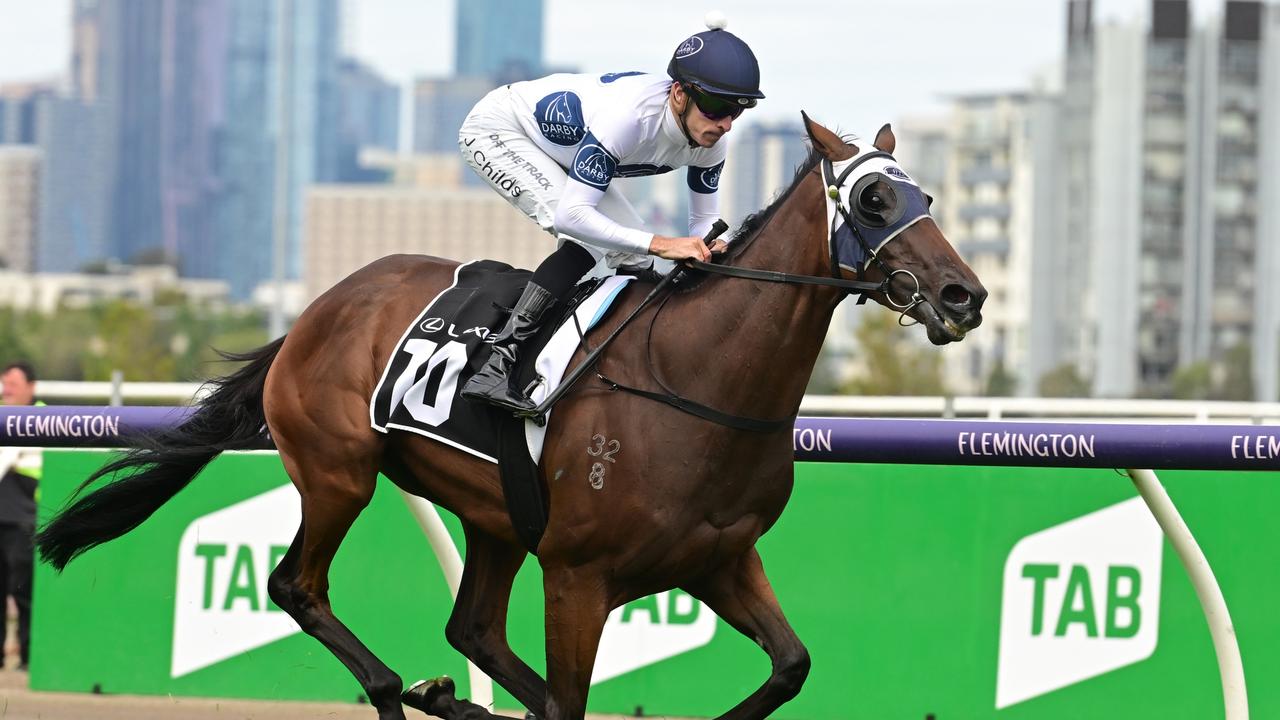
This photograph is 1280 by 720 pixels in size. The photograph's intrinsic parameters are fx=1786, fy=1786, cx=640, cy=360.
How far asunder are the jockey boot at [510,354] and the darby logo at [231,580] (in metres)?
2.47

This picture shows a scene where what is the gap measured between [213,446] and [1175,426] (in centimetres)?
309

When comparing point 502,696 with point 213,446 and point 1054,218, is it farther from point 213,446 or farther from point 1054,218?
point 1054,218

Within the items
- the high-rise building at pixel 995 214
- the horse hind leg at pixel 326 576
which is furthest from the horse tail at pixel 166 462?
the high-rise building at pixel 995 214

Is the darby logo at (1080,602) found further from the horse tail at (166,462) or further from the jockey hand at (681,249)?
the horse tail at (166,462)

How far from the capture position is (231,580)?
287 inches

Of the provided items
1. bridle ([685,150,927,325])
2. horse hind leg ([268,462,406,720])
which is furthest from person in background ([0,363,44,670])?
bridle ([685,150,927,325])

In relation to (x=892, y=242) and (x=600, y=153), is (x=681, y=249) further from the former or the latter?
(x=892, y=242)

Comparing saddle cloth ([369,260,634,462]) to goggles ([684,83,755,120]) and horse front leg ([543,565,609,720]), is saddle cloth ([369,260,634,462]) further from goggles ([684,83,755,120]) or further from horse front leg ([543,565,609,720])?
goggles ([684,83,755,120])

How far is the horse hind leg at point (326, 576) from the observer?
5.43 meters

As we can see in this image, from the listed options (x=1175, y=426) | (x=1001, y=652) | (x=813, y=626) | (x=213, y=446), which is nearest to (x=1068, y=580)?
(x=1001, y=652)

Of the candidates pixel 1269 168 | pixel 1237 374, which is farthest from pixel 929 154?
pixel 1237 374

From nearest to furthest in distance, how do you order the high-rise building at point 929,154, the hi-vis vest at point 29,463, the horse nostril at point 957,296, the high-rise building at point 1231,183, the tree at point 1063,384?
1. the horse nostril at point 957,296
2. the hi-vis vest at point 29,463
3. the tree at point 1063,384
4. the high-rise building at point 1231,183
5. the high-rise building at point 929,154

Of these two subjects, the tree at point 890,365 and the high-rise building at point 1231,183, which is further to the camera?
the high-rise building at point 1231,183

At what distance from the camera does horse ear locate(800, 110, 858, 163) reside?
465cm
